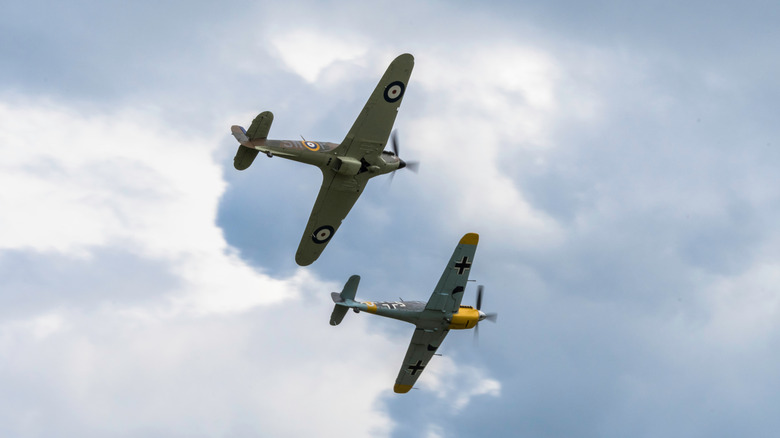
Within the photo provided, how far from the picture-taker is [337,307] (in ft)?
131

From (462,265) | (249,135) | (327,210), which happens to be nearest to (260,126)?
(249,135)

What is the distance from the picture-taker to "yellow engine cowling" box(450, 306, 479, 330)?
41.7m

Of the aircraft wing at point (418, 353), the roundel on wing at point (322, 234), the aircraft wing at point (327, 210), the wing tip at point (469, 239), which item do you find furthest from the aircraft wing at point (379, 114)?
the aircraft wing at point (418, 353)

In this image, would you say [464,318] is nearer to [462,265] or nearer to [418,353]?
[462,265]

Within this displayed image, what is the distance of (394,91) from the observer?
1427 inches

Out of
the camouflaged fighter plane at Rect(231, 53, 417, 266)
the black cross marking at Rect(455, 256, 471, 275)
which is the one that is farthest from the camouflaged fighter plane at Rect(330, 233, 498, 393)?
the camouflaged fighter plane at Rect(231, 53, 417, 266)

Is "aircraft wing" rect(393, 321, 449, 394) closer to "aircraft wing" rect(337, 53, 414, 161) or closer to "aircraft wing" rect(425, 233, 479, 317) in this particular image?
"aircraft wing" rect(425, 233, 479, 317)

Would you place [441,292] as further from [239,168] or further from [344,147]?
[239,168]

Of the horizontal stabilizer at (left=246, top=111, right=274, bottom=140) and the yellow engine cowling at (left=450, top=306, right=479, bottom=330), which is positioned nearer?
the horizontal stabilizer at (left=246, top=111, right=274, bottom=140)

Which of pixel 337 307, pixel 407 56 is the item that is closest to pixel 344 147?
pixel 407 56

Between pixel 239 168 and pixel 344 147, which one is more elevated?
pixel 344 147

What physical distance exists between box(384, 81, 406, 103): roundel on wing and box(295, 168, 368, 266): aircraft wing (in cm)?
422

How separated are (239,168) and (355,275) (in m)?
7.16

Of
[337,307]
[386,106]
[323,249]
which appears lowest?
[337,307]
